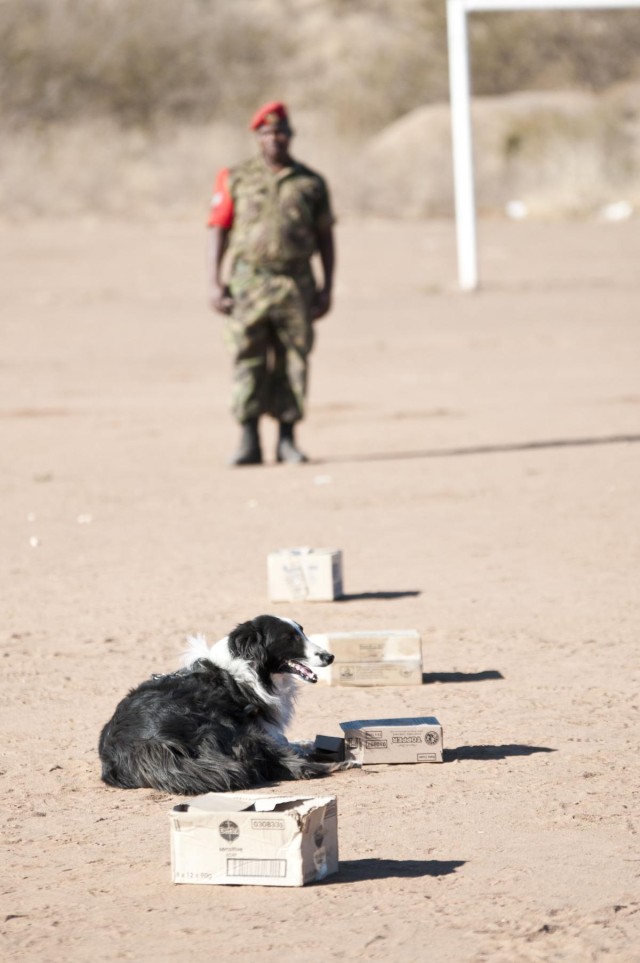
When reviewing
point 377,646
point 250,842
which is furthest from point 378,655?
point 250,842

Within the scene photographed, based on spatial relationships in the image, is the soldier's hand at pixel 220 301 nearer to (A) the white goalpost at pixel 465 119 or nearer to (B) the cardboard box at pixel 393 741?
(B) the cardboard box at pixel 393 741

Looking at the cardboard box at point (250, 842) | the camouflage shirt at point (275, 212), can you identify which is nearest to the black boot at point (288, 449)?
the camouflage shirt at point (275, 212)

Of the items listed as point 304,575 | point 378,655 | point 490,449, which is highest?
point 490,449

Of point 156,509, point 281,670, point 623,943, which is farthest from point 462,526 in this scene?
point 623,943

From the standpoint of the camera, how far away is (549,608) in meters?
7.89

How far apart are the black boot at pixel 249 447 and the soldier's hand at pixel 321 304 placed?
84 centimetres

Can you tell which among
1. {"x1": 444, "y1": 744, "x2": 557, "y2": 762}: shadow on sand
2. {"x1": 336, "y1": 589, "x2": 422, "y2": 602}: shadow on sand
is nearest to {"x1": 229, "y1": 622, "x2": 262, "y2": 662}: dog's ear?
{"x1": 444, "y1": 744, "x2": 557, "y2": 762}: shadow on sand

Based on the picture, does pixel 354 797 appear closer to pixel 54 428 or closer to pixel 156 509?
pixel 156 509

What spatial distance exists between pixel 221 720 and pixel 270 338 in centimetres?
675

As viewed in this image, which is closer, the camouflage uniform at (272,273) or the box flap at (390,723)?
the box flap at (390,723)

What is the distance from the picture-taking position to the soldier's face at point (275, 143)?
11.4m

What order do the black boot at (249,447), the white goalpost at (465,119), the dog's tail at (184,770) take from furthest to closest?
1. the white goalpost at (465,119)
2. the black boot at (249,447)
3. the dog's tail at (184,770)

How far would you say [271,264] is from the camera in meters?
11.6

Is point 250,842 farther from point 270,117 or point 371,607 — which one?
point 270,117
